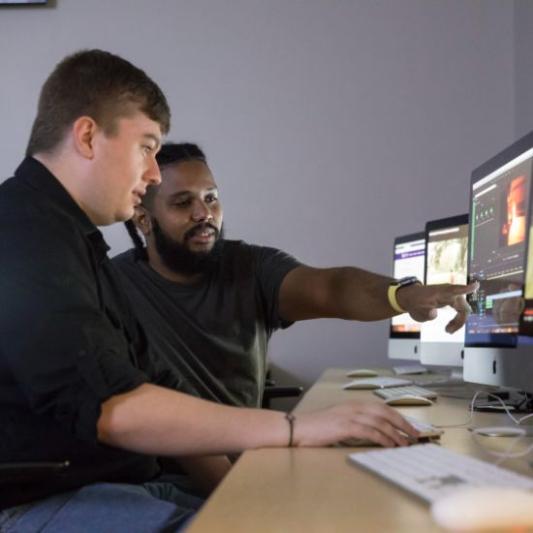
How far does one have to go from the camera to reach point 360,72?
3654mm

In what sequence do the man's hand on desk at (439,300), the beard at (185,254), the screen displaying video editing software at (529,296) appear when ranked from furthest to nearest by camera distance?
the beard at (185,254)
the man's hand on desk at (439,300)
the screen displaying video editing software at (529,296)

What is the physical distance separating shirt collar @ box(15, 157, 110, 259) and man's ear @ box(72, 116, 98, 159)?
7 cm

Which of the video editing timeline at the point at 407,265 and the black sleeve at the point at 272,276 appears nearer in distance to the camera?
the black sleeve at the point at 272,276

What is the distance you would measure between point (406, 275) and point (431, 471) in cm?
226

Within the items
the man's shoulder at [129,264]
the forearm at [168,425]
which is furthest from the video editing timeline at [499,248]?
the man's shoulder at [129,264]

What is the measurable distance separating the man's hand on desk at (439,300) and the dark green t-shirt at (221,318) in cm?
46

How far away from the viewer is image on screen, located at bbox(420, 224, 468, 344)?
252 centimetres

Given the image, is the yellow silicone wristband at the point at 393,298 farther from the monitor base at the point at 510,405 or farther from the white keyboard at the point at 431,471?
the white keyboard at the point at 431,471

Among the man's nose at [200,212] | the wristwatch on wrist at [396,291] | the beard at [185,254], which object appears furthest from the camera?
the man's nose at [200,212]

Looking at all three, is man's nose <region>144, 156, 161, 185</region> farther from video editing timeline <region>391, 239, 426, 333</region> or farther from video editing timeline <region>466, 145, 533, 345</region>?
video editing timeline <region>391, 239, 426, 333</region>

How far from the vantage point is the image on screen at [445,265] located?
2.52 meters

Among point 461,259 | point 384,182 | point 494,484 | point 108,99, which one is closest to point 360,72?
point 384,182

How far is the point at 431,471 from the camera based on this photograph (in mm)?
945

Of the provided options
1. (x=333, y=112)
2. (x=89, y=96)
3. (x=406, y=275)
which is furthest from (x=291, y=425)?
(x=333, y=112)
